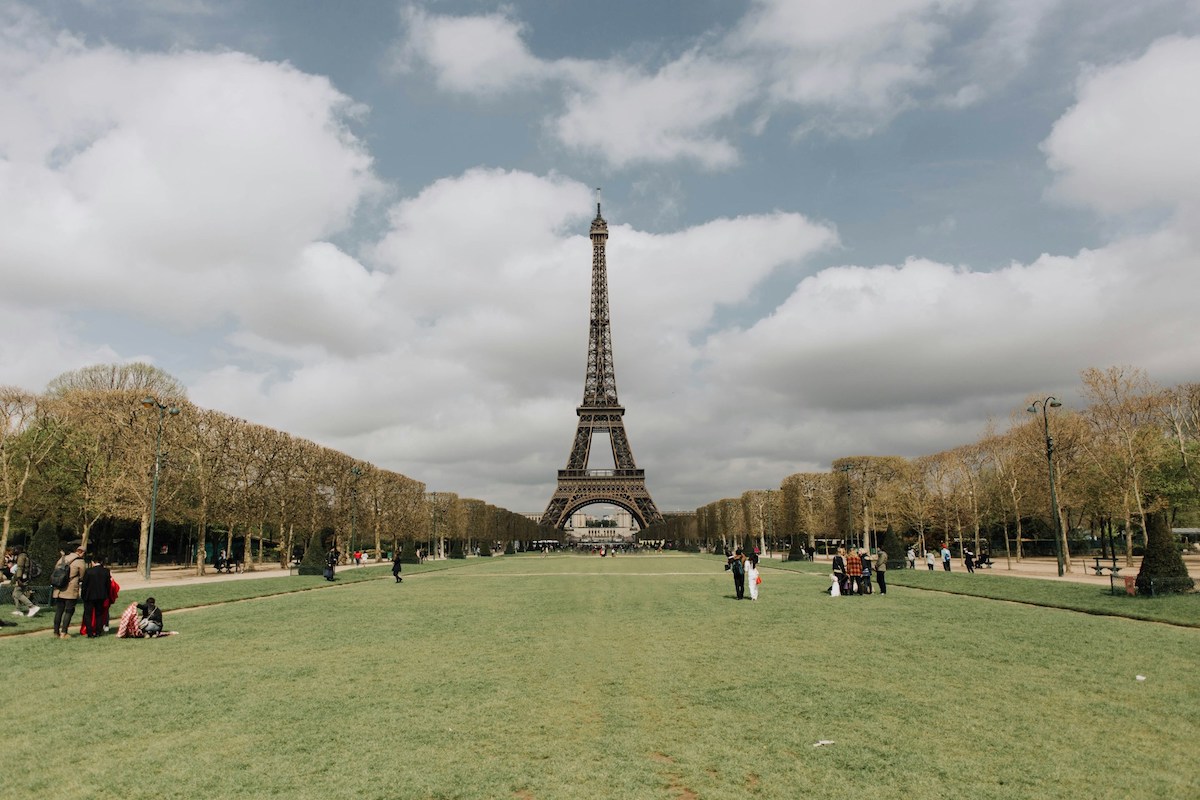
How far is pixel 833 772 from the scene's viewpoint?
21.9ft

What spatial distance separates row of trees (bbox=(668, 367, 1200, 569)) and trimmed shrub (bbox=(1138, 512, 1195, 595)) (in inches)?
359

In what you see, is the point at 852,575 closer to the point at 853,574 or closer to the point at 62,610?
the point at 853,574

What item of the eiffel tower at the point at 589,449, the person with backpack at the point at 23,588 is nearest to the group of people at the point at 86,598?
the person with backpack at the point at 23,588

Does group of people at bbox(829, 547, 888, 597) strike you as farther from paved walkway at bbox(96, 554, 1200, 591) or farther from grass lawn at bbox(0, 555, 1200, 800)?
paved walkway at bbox(96, 554, 1200, 591)

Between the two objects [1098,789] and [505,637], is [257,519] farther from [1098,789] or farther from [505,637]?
[1098,789]

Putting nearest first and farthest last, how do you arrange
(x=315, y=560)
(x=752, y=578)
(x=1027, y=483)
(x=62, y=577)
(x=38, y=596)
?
(x=62, y=577)
(x=38, y=596)
(x=752, y=578)
(x=315, y=560)
(x=1027, y=483)

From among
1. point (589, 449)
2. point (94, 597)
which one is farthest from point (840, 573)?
point (589, 449)

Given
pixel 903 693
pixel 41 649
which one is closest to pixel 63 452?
pixel 41 649

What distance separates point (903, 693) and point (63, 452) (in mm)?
57096

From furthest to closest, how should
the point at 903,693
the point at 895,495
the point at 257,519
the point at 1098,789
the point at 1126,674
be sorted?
the point at 895,495 → the point at 257,519 → the point at 1126,674 → the point at 903,693 → the point at 1098,789

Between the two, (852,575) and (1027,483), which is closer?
(852,575)

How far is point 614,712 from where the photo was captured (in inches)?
351

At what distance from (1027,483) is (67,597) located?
61.9 m

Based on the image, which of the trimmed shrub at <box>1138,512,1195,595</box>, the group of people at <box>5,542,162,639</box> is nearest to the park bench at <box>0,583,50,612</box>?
the group of people at <box>5,542,162,639</box>
